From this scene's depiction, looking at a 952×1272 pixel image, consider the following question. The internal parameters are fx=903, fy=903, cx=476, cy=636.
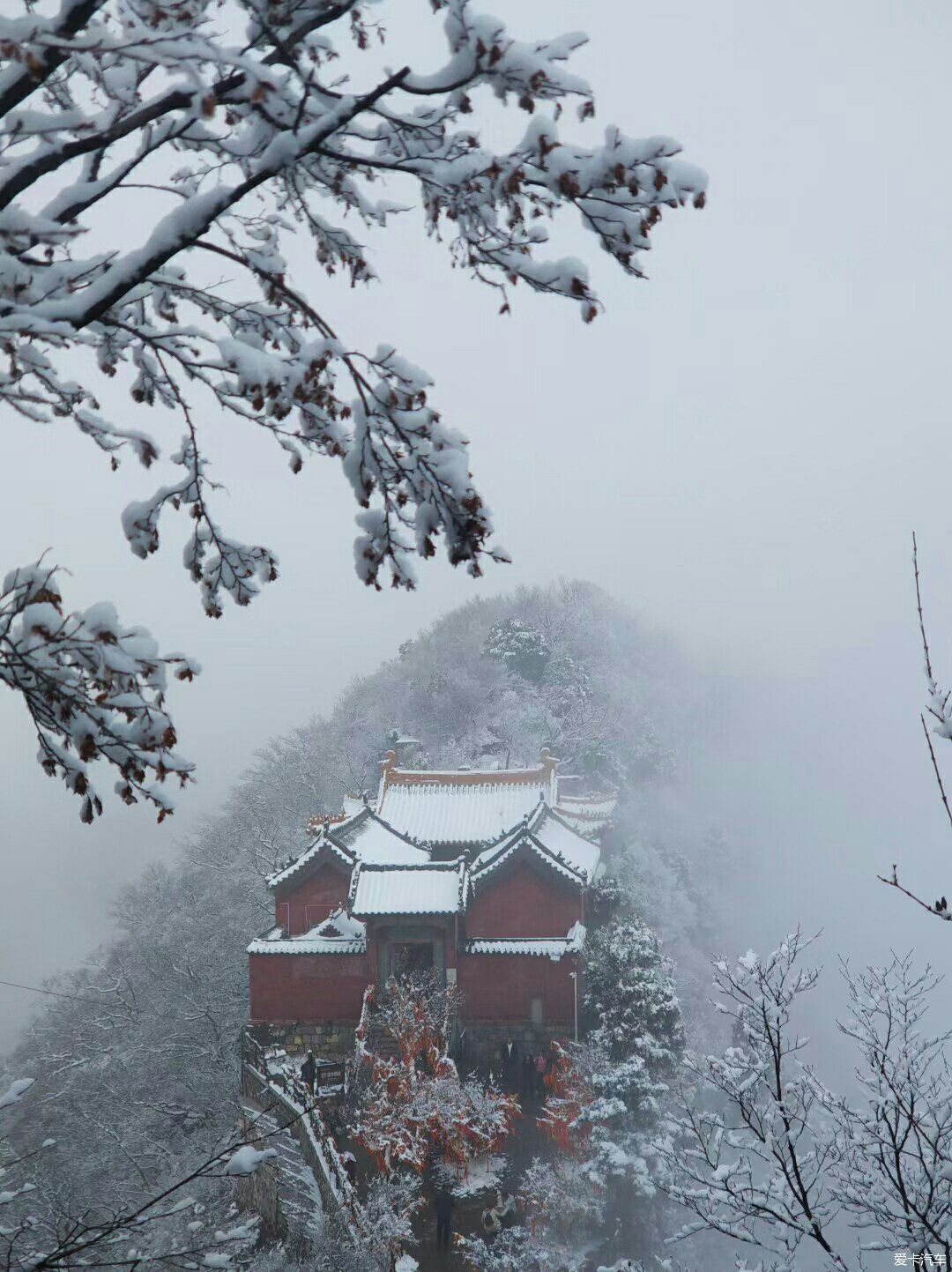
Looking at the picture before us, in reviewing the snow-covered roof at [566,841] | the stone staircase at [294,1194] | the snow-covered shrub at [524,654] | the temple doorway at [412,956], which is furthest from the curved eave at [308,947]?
the snow-covered shrub at [524,654]

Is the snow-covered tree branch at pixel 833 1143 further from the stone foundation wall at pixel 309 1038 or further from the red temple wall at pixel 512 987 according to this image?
the stone foundation wall at pixel 309 1038

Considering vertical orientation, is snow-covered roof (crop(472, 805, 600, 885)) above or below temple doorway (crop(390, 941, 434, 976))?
above

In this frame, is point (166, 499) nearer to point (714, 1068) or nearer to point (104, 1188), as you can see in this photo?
point (714, 1068)

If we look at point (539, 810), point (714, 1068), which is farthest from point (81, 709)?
point (539, 810)

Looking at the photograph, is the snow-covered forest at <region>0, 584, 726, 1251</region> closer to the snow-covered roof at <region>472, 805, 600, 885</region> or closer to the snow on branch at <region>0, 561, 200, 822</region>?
the snow-covered roof at <region>472, 805, 600, 885</region>

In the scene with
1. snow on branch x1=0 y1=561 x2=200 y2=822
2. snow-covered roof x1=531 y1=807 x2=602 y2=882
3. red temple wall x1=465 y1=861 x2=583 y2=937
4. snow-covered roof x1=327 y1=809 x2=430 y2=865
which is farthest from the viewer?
snow-covered roof x1=531 y1=807 x2=602 y2=882

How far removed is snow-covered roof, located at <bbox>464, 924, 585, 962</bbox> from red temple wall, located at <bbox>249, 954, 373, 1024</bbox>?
2.25 meters

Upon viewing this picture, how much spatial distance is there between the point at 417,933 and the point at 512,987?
2220 mm

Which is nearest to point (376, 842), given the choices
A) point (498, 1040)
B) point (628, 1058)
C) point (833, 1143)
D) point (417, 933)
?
point (417, 933)

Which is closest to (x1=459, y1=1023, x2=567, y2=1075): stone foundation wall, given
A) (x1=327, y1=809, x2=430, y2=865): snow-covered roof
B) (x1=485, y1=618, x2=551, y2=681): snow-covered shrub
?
(x1=327, y1=809, x2=430, y2=865): snow-covered roof

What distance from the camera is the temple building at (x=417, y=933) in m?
17.4

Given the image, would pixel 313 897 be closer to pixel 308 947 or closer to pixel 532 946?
pixel 308 947

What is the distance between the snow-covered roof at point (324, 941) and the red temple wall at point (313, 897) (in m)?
0.73

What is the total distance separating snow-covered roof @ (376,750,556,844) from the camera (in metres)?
22.8
